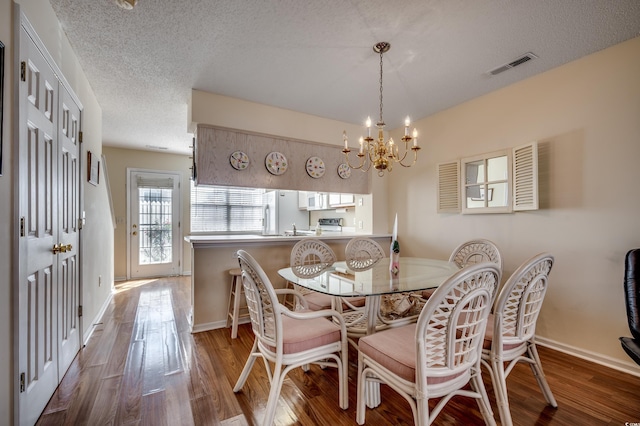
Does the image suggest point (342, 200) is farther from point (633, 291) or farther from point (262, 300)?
point (633, 291)

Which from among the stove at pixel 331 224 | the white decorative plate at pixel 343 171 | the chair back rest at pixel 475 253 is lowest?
the chair back rest at pixel 475 253

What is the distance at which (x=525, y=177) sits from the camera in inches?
109

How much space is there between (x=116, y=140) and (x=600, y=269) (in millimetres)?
6763

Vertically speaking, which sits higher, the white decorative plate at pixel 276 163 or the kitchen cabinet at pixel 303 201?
the white decorative plate at pixel 276 163

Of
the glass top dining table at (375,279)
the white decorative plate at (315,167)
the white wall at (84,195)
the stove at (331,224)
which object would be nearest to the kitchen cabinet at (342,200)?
the stove at (331,224)

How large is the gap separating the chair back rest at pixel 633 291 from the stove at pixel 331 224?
3662 millimetres

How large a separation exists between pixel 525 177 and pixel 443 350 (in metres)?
2.22

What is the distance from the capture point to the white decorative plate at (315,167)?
393 centimetres

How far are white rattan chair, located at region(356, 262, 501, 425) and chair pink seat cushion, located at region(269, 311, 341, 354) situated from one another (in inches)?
12.2

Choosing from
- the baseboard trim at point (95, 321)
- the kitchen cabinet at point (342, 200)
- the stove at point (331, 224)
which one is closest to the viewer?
the baseboard trim at point (95, 321)

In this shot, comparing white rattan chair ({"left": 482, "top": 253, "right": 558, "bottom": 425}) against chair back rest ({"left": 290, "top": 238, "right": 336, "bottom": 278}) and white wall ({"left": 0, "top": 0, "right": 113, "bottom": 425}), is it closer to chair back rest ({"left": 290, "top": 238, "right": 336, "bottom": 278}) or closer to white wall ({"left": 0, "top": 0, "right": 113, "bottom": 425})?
chair back rest ({"left": 290, "top": 238, "right": 336, "bottom": 278})

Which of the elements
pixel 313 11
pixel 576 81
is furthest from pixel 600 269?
pixel 313 11

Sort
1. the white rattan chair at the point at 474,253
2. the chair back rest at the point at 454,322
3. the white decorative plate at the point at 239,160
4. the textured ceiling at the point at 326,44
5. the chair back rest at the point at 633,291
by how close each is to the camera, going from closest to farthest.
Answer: the chair back rest at the point at 454,322 < the chair back rest at the point at 633,291 < the textured ceiling at the point at 326,44 < the white rattan chair at the point at 474,253 < the white decorative plate at the point at 239,160

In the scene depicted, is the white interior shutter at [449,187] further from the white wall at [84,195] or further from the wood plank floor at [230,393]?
the white wall at [84,195]
